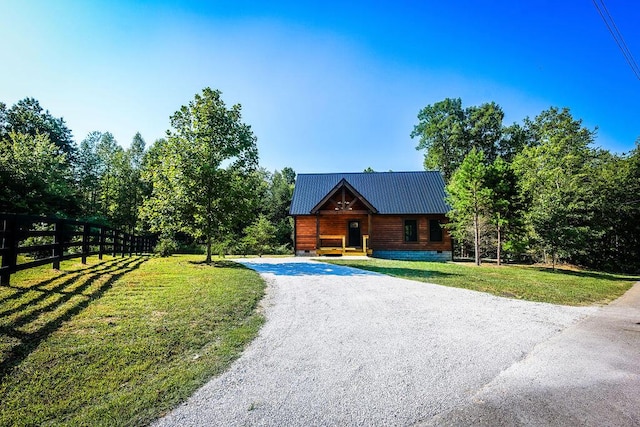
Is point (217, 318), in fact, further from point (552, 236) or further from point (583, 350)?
point (552, 236)

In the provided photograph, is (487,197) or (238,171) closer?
(238,171)

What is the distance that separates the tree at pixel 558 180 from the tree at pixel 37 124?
151ft

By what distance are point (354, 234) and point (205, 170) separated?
13230 millimetres

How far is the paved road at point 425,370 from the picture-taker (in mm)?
3039

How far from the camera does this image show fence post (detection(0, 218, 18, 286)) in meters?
6.00

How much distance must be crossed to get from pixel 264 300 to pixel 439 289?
5.06 metres

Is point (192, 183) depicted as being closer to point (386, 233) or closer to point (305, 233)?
point (305, 233)

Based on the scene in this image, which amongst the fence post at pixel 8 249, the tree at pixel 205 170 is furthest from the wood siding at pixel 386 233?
the fence post at pixel 8 249

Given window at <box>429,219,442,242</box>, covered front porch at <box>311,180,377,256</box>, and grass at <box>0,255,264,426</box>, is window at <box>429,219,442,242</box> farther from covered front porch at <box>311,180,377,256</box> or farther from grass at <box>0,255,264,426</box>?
grass at <box>0,255,264,426</box>

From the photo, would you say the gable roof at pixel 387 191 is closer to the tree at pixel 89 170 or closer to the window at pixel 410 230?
the window at pixel 410 230

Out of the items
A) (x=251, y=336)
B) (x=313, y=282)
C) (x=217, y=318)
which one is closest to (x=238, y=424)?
(x=251, y=336)

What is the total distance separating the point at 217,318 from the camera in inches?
226

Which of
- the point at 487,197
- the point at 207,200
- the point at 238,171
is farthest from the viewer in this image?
the point at 487,197

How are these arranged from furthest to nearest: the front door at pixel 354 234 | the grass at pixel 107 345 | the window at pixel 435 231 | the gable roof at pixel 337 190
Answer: the front door at pixel 354 234 → the window at pixel 435 231 → the gable roof at pixel 337 190 → the grass at pixel 107 345
